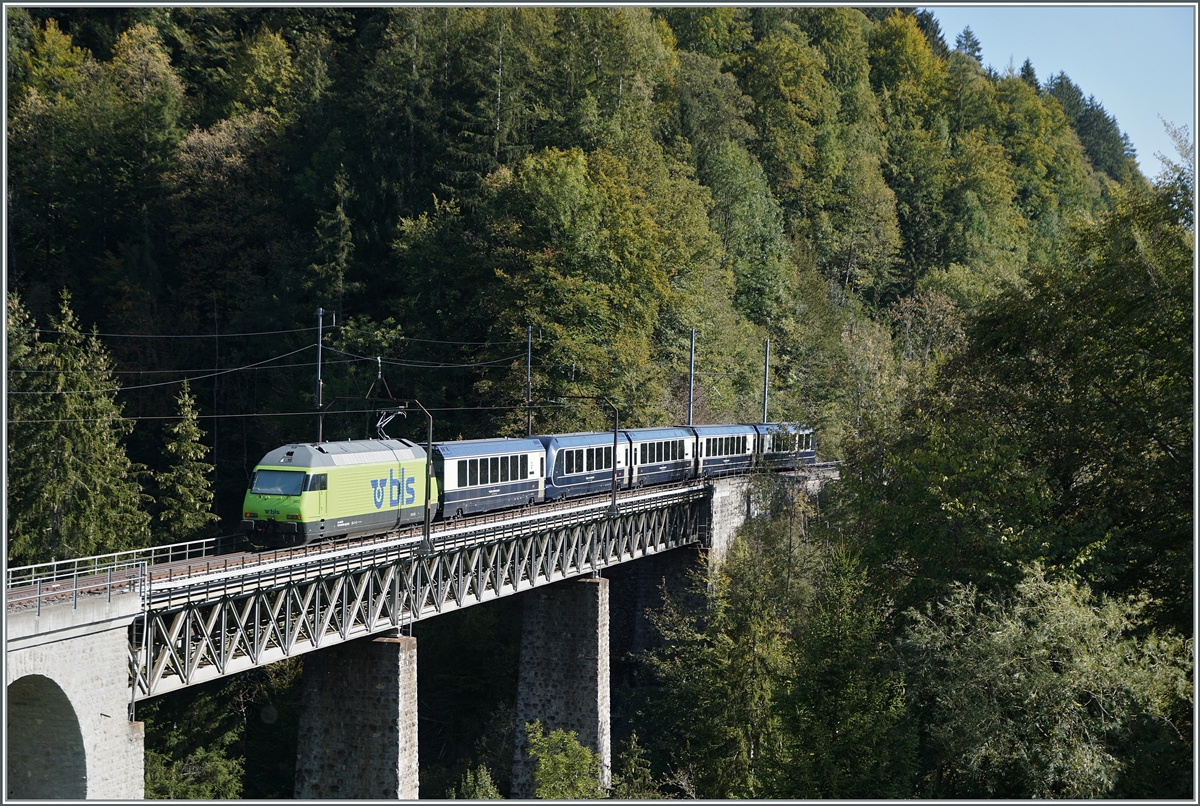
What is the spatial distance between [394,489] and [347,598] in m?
4.47

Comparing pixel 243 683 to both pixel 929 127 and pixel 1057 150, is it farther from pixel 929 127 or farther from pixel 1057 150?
pixel 1057 150

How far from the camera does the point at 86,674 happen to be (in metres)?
18.9

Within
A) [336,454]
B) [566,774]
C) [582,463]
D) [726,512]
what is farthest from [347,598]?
[726,512]

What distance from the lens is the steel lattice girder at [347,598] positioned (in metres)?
21.1

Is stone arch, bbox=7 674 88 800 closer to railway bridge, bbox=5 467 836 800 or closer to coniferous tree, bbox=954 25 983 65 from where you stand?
railway bridge, bbox=5 467 836 800

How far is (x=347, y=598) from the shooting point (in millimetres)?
25875

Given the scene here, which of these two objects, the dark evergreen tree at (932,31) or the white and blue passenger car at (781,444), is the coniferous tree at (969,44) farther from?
the white and blue passenger car at (781,444)

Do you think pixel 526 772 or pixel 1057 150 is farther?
pixel 1057 150

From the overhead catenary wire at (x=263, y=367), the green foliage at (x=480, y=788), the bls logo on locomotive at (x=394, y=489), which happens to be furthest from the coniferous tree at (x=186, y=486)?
the green foliage at (x=480, y=788)

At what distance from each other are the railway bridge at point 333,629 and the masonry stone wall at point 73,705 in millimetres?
29

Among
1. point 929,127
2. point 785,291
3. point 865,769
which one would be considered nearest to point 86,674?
point 865,769

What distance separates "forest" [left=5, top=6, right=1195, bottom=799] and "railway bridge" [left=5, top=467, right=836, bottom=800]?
2.68 meters

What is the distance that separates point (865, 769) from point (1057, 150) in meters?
104

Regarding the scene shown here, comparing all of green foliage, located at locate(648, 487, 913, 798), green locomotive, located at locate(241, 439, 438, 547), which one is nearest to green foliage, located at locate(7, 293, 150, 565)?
green locomotive, located at locate(241, 439, 438, 547)
